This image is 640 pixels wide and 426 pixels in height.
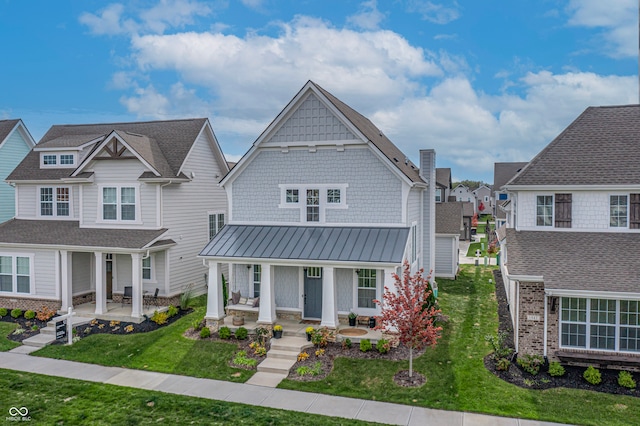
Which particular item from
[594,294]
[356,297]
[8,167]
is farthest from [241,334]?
[8,167]

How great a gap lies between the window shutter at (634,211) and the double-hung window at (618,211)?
0.15 meters

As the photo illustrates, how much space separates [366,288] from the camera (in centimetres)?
1789

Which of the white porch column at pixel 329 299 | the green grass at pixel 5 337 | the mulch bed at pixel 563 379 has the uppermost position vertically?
the white porch column at pixel 329 299

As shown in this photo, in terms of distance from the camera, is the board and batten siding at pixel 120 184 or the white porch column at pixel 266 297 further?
the board and batten siding at pixel 120 184

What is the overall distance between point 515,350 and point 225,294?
12.8 metres

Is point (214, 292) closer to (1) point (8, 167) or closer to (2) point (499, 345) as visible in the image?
(2) point (499, 345)

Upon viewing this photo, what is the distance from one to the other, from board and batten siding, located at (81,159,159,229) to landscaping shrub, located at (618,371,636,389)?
1816 centimetres

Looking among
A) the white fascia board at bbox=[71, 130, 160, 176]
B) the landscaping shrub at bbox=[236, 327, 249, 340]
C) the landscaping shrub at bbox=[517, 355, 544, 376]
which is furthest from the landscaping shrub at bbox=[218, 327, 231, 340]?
the landscaping shrub at bbox=[517, 355, 544, 376]

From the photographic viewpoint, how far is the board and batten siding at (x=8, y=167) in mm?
27141

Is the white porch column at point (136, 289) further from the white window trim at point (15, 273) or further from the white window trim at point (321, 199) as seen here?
the white window trim at point (321, 199)

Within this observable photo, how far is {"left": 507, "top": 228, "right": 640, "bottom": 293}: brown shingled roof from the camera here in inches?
542

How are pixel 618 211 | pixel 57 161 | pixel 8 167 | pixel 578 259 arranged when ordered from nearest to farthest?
pixel 578 259, pixel 618 211, pixel 57 161, pixel 8 167

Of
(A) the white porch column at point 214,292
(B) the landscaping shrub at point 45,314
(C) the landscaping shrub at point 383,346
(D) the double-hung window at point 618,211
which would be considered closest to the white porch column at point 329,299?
(C) the landscaping shrub at point 383,346

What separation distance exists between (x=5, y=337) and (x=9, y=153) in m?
13.9
